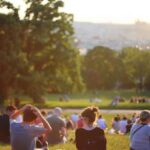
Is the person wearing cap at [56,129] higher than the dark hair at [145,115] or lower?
lower

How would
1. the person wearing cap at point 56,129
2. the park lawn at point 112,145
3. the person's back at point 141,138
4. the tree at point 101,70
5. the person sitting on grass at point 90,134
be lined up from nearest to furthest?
1. the person sitting on grass at point 90,134
2. the person's back at point 141,138
3. the park lawn at point 112,145
4. the person wearing cap at point 56,129
5. the tree at point 101,70

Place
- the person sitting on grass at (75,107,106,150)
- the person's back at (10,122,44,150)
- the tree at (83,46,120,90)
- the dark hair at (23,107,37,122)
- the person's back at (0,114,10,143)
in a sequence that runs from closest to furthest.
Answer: the person sitting on grass at (75,107,106,150) → the dark hair at (23,107,37,122) → the person's back at (10,122,44,150) → the person's back at (0,114,10,143) → the tree at (83,46,120,90)

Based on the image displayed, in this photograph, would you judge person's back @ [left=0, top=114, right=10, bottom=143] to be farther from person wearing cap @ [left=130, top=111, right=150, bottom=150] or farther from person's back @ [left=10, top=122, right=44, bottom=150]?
person wearing cap @ [left=130, top=111, right=150, bottom=150]

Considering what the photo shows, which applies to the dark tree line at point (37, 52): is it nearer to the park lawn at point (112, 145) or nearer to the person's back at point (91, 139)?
the park lawn at point (112, 145)

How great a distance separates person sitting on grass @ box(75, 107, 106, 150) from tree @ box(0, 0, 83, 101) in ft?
149

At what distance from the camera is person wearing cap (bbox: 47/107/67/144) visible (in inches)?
758

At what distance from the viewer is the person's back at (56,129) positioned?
63.2 ft

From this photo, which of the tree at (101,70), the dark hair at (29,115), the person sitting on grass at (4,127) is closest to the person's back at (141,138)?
the dark hair at (29,115)

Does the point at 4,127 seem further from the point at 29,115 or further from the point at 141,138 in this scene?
the point at 29,115

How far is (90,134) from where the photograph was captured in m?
11.3

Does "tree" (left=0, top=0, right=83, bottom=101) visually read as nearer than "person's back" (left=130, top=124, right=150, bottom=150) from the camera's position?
No

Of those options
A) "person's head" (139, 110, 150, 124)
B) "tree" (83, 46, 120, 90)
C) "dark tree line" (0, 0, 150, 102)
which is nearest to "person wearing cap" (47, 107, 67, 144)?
"person's head" (139, 110, 150, 124)

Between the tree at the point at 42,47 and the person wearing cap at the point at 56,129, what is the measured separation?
3713cm

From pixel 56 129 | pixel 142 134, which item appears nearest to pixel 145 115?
pixel 142 134
